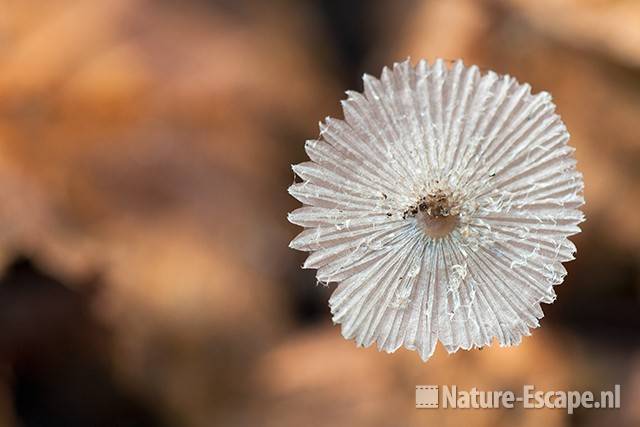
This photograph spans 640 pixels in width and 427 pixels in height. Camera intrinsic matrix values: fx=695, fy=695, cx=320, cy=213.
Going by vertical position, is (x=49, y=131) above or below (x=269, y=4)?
below

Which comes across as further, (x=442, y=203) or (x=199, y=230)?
(x=199, y=230)

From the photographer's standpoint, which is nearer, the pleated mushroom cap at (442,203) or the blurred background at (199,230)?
the pleated mushroom cap at (442,203)

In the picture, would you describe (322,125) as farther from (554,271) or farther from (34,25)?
(34,25)

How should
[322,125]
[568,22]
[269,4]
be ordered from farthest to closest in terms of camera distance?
[269,4] < [568,22] < [322,125]

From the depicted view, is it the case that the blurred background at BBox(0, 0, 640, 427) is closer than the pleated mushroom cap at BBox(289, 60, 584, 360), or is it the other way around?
the pleated mushroom cap at BBox(289, 60, 584, 360)

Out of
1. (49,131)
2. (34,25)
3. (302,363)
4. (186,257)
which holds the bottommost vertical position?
(302,363)

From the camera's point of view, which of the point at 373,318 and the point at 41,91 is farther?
the point at 41,91

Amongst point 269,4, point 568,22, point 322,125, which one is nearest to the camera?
point 322,125

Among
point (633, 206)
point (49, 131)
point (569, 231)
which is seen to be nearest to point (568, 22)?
point (633, 206)
